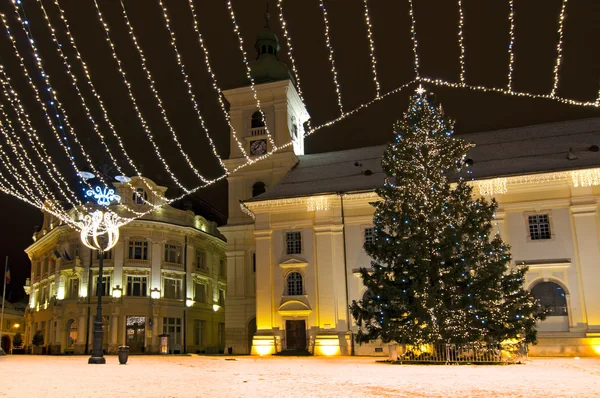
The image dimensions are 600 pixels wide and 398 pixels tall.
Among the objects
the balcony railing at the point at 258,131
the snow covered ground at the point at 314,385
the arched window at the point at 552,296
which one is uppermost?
the balcony railing at the point at 258,131

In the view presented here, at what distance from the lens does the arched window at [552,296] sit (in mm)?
32031

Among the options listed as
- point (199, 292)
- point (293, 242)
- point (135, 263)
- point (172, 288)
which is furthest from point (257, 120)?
point (199, 292)

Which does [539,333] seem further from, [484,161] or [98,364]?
[98,364]

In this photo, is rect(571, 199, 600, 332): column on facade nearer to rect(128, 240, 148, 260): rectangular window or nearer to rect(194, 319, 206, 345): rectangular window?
rect(194, 319, 206, 345): rectangular window

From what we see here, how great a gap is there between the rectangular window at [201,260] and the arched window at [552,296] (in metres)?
31.7

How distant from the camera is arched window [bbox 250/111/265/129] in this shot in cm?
4438

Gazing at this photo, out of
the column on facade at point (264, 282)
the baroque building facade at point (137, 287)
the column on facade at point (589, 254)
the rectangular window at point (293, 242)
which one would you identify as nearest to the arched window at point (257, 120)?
the column on facade at point (264, 282)

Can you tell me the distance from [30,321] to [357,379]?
51.0m

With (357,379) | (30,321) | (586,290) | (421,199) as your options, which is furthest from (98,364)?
(30,321)

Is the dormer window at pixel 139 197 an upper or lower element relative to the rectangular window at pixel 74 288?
upper

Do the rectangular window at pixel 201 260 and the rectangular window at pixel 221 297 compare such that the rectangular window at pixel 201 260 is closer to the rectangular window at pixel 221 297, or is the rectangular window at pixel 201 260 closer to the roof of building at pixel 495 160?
the rectangular window at pixel 221 297

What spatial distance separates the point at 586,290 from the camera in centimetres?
3166

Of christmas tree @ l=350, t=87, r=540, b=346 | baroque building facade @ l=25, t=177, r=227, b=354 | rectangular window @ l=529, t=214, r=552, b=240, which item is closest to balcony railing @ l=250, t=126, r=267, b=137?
baroque building facade @ l=25, t=177, r=227, b=354

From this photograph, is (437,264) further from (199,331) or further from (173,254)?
(199,331)
